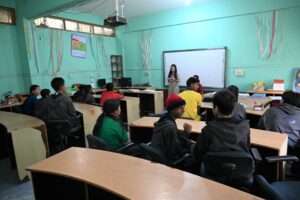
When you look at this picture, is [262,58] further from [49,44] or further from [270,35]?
[49,44]

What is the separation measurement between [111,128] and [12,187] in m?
1.68

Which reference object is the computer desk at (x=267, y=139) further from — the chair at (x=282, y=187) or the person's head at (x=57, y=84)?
the person's head at (x=57, y=84)

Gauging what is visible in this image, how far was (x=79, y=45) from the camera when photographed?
654cm

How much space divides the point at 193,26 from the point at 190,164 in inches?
203

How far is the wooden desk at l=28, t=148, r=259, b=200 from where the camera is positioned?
1218 millimetres

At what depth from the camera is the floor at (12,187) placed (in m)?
2.55

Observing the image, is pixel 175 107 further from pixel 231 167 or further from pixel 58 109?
pixel 58 109

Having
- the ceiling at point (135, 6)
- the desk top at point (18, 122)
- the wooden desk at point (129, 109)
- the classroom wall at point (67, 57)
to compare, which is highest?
the ceiling at point (135, 6)

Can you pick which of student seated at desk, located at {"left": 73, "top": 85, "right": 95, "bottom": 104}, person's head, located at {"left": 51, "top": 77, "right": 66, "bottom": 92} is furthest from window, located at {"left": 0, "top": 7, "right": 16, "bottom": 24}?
person's head, located at {"left": 51, "top": 77, "right": 66, "bottom": 92}

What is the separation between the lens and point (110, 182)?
137cm

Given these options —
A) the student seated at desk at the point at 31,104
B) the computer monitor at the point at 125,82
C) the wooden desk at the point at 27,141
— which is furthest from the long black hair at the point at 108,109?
the computer monitor at the point at 125,82

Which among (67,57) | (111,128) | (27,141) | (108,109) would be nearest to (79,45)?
(67,57)

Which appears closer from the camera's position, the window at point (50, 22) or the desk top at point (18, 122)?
the desk top at point (18, 122)

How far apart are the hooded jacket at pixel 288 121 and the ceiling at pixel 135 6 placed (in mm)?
4463
